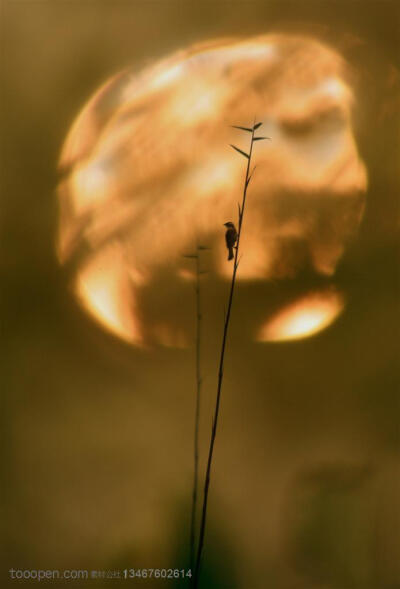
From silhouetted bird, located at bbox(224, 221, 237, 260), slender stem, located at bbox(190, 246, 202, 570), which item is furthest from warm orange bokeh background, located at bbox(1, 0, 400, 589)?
silhouetted bird, located at bbox(224, 221, 237, 260)

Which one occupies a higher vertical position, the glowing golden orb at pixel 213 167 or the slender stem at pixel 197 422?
the glowing golden orb at pixel 213 167

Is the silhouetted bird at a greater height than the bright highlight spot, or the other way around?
the silhouetted bird

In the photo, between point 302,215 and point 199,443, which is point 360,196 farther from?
point 199,443

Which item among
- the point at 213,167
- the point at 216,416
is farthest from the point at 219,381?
the point at 213,167

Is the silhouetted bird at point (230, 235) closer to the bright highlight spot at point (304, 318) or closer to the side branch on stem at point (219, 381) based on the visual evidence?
the side branch on stem at point (219, 381)

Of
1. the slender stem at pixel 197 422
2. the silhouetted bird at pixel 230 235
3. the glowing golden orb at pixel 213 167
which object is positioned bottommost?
the slender stem at pixel 197 422

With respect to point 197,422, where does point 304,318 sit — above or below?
above

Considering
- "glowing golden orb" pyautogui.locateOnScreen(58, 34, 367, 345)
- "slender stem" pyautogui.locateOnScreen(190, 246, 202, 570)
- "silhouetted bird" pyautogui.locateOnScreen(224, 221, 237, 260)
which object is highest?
"glowing golden orb" pyautogui.locateOnScreen(58, 34, 367, 345)

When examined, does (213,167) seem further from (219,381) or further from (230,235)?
(219,381)

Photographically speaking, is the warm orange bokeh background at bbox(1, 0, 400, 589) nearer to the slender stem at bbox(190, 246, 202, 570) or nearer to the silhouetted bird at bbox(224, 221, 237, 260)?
the slender stem at bbox(190, 246, 202, 570)

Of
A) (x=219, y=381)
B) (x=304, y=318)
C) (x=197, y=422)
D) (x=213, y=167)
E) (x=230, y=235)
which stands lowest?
(x=197, y=422)

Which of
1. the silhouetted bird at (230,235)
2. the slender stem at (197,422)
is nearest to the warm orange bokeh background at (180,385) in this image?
the slender stem at (197,422)
